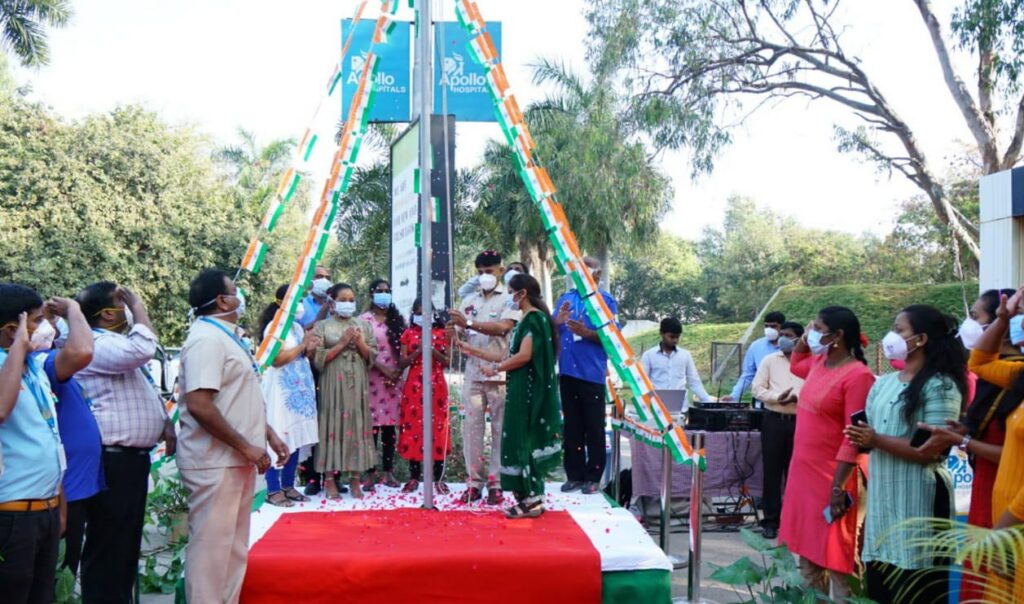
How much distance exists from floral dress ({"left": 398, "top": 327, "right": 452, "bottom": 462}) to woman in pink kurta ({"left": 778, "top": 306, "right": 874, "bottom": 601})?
108 inches

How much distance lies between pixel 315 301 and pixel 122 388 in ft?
9.45

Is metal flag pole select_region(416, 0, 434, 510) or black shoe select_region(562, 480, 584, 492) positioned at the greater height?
metal flag pole select_region(416, 0, 434, 510)

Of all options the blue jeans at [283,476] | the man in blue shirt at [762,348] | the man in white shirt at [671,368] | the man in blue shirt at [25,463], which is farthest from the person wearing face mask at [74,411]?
the man in blue shirt at [762,348]

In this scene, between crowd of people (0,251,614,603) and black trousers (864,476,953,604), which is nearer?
crowd of people (0,251,614,603)

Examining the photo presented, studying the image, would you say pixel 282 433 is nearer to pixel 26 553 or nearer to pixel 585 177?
pixel 26 553

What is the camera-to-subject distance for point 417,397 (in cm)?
637

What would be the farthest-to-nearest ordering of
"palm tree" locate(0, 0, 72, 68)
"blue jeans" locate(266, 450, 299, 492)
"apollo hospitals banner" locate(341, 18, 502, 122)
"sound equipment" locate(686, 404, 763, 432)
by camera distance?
"palm tree" locate(0, 0, 72, 68) < "apollo hospitals banner" locate(341, 18, 502, 122) < "sound equipment" locate(686, 404, 763, 432) < "blue jeans" locate(266, 450, 299, 492)

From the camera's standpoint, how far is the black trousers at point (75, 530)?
4.00 meters

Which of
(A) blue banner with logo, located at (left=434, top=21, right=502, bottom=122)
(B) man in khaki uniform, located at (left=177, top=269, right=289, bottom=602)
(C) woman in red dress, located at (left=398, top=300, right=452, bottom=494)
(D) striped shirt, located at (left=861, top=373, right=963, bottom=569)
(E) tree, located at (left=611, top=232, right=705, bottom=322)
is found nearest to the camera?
(D) striped shirt, located at (left=861, top=373, right=963, bottom=569)

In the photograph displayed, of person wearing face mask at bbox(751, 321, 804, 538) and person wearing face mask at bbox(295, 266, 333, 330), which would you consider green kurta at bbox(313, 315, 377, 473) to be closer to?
person wearing face mask at bbox(295, 266, 333, 330)

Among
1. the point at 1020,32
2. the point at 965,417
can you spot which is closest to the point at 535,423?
the point at 965,417

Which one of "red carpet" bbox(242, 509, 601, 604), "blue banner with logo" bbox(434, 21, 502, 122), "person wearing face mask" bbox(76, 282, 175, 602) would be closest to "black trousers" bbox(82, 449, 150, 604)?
"person wearing face mask" bbox(76, 282, 175, 602)

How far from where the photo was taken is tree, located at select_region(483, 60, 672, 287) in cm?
1747

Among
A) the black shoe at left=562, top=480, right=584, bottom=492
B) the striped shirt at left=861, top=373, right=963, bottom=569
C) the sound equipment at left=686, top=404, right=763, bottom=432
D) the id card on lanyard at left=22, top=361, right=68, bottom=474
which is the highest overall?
the id card on lanyard at left=22, top=361, right=68, bottom=474
